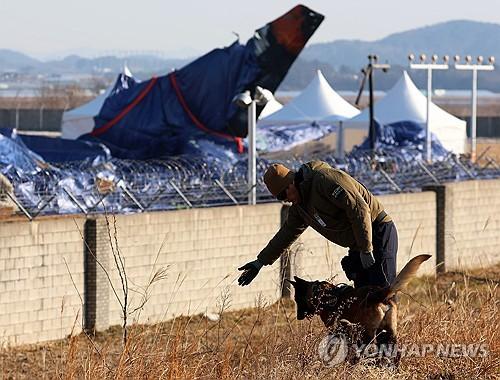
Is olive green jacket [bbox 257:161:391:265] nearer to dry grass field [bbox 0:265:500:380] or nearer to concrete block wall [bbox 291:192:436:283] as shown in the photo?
dry grass field [bbox 0:265:500:380]

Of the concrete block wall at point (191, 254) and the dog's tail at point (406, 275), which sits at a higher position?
the dog's tail at point (406, 275)

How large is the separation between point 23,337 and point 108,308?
1219 mm

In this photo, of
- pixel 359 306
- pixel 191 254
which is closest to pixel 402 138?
pixel 191 254

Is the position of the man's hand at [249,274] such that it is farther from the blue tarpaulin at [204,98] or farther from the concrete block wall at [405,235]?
the blue tarpaulin at [204,98]

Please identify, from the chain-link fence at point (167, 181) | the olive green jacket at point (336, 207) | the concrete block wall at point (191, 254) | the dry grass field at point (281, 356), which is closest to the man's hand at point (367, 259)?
the olive green jacket at point (336, 207)

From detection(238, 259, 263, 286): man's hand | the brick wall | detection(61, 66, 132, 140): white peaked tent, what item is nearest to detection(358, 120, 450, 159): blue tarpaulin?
detection(61, 66, 132, 140): white peaked tent

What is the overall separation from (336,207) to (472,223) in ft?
42.4

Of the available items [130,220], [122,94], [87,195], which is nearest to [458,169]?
[87,195]

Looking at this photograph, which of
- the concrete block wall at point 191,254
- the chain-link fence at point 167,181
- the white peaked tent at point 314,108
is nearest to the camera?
the concrete block wall at point 191,254

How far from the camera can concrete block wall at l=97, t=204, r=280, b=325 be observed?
15.8m

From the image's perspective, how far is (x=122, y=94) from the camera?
1527 inches

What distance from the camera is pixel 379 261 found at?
962cm
